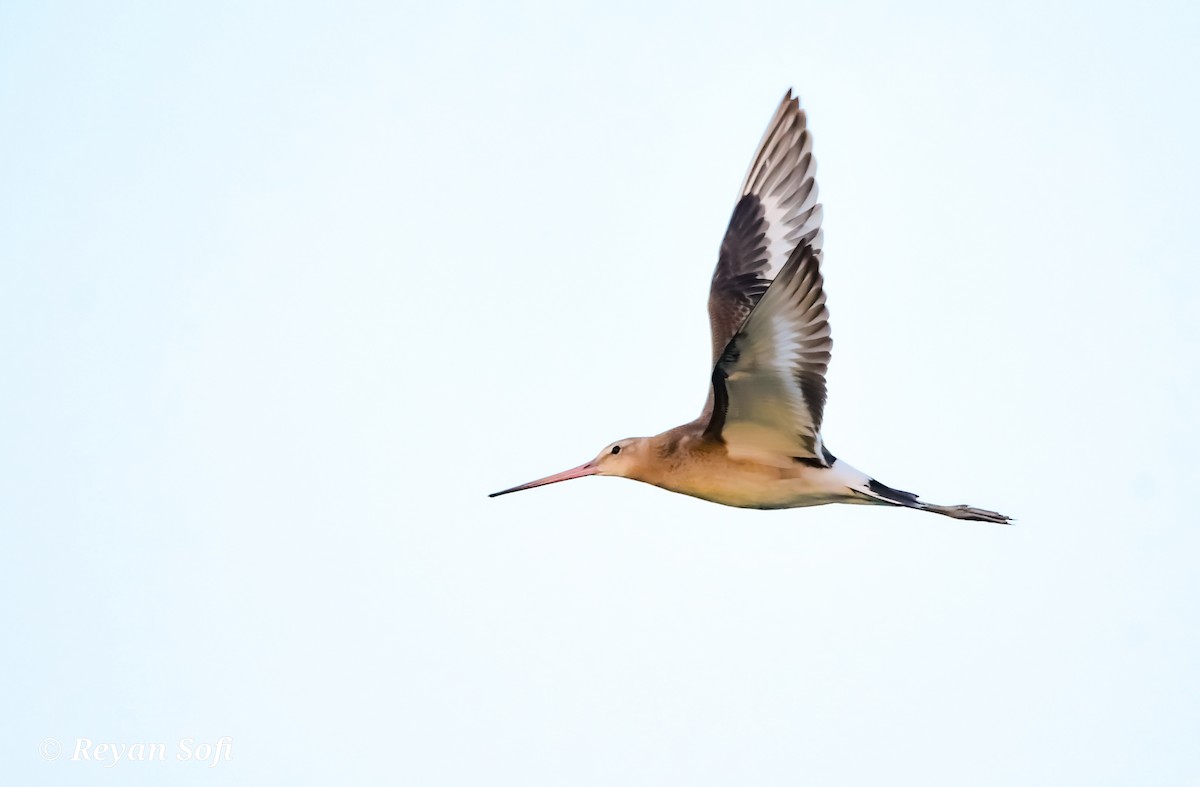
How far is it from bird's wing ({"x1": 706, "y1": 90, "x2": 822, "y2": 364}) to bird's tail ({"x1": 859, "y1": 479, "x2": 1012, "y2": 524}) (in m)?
2.13

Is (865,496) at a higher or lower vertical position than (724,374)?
lower

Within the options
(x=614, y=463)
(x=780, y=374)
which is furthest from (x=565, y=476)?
(x=780, y=374)

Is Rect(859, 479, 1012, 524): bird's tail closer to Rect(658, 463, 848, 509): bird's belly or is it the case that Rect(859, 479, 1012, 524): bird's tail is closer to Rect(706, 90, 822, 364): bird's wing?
Rect(658, 463, 848, 509): bird's belly

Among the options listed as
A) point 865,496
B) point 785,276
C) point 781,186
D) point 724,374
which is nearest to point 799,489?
point 865,496

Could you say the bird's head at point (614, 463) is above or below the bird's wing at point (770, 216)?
below

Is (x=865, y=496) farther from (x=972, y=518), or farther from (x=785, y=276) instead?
Result: (x=785, y=276)

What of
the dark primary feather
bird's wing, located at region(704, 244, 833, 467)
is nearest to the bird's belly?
bird's wing, located at region(704, 244, 833, 467)

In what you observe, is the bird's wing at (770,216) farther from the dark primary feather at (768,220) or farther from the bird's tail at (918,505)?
the bird's tail at (918,505)

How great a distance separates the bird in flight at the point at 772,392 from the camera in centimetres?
830

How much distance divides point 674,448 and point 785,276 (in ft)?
6.07

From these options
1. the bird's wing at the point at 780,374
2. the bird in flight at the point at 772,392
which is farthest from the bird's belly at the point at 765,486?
the bird's wing at the point at 780,374

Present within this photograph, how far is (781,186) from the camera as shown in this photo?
37.1 ft

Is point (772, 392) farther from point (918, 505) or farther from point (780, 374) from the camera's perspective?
point (918, 505)

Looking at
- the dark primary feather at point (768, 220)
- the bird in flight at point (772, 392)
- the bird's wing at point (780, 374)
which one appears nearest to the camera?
the bird's wing at point (780, 374)
